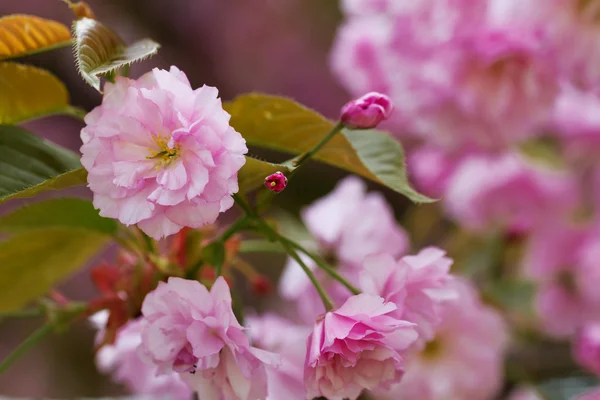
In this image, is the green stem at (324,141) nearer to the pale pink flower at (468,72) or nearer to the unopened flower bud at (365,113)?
the unopened flower bud at (365,113)

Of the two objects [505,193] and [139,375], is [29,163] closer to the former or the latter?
[139,375]

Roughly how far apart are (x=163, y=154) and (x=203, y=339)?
0.30 ft

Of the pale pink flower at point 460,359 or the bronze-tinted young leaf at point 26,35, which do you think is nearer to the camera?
the bronze-tinted young leaf at point 26,35

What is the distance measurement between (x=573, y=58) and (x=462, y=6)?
12cm

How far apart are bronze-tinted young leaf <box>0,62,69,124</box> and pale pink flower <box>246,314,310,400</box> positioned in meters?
0.19

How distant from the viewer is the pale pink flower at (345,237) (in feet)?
2.03

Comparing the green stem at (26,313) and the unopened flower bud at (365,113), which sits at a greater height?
the unopened flower bud at (365,113)

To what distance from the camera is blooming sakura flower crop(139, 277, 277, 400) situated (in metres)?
0.32

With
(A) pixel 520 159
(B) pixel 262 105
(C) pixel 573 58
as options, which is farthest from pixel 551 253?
(B) pixel 262 105

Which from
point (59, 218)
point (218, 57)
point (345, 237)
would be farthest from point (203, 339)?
point (218, 57)

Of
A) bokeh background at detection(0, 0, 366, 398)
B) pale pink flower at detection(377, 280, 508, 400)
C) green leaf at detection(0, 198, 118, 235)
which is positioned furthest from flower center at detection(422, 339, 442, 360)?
bokeh background at detection(0, 0, 366, 398)

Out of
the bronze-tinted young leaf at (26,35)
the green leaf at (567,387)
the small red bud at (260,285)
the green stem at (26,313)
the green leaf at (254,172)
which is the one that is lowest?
the green leaf at (567,387)

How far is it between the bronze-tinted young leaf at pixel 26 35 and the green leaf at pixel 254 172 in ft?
0.48

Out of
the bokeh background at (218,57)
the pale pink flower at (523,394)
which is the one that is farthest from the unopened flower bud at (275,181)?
the bokeh background at (218,57)
